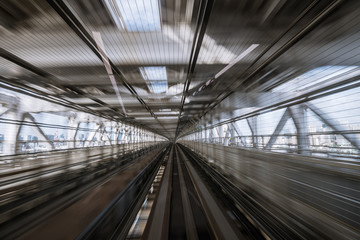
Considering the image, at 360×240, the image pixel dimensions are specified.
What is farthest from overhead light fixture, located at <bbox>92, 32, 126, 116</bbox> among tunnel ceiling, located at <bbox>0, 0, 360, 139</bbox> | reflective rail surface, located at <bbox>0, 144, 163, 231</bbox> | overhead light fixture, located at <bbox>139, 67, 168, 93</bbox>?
reflective rail surface, located at <bbox>0, 144, 163, 231</bbox>

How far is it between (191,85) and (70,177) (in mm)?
5695

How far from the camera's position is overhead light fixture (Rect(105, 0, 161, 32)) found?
2.28 m

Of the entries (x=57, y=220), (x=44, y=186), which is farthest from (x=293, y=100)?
(x=44, y=186)

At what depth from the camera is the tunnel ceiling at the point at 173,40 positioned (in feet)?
7.29

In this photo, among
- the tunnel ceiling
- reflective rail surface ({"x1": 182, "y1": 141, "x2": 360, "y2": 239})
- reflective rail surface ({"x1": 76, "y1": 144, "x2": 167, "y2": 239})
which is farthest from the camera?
reflective rail surface ({"x1": 76, "y1": 144, "x2": 167, "y2": 239})

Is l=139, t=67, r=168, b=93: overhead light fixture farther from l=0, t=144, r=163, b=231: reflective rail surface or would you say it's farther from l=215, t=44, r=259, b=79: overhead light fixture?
l=0, t=144, r=163, b=231: reflective rail surface

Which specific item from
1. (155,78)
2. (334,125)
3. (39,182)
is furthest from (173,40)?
(39,182)

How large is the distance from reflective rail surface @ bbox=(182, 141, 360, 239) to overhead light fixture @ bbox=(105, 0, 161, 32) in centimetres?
347

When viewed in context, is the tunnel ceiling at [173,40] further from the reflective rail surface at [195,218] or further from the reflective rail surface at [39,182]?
the reflective rail surface at [195,218]

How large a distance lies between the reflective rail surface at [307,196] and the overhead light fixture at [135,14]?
11.4 feet

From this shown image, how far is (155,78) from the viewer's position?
5098 millimetres

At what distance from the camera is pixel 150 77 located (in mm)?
4996

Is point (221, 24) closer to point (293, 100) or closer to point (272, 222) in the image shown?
point (293, 100)

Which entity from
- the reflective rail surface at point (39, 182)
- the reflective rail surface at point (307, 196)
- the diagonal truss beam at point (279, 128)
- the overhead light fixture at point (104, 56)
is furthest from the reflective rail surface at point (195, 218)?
the overhead light fixture at point (104, 56)
